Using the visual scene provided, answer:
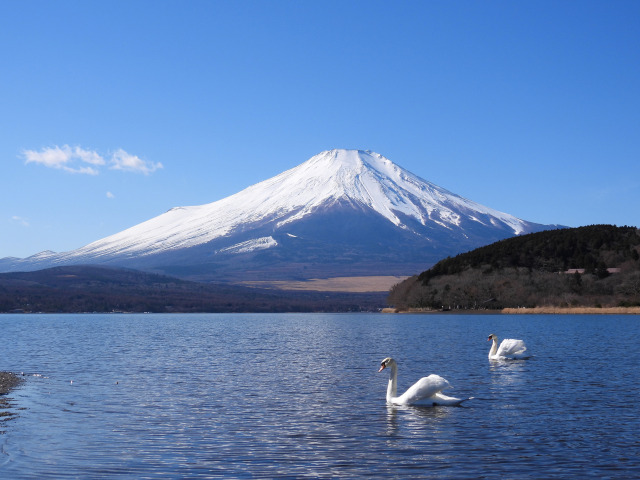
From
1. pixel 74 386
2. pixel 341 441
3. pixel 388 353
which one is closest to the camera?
pixel 341 441

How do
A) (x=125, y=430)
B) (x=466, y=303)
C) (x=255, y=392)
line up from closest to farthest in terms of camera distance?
(x=125, y=430)
(x=255, y=392)
(x=466, y=303)

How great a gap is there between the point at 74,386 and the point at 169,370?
6437 millimetres

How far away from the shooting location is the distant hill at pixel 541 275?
117m

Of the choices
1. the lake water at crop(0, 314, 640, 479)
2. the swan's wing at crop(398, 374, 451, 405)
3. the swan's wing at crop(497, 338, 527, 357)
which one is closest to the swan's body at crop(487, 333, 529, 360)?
the swan's wing at crop(497, 338, 527, 357)

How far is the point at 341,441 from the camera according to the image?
17.6 m

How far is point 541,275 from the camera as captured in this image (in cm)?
12519

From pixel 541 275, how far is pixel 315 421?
111m

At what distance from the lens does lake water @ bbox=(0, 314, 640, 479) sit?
15.2 metres

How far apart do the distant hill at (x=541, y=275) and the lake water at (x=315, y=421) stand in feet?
269

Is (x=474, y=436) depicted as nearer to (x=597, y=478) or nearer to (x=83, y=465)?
(x=597, y=478)

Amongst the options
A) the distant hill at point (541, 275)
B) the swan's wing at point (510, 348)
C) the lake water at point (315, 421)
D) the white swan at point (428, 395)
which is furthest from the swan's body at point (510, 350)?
the distant hill at point (541, 275)

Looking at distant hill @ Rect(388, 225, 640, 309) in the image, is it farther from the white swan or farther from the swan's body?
the white swan

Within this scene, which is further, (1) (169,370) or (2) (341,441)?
(1) (169,370)

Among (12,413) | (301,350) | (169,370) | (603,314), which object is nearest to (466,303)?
(603,314)
